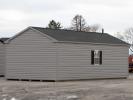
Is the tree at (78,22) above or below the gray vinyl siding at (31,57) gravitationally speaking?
above

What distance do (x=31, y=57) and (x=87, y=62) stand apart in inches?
165

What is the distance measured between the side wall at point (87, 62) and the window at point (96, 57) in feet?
0.77

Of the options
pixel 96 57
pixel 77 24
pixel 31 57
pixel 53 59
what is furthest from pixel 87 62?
pixel 77 24

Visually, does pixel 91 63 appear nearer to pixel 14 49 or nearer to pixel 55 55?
pixel 55 55

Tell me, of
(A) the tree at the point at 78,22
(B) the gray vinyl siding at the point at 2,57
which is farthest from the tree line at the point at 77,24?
(B) the gray vinyl siding at the point at 2,57

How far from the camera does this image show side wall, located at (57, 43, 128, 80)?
27.7 meters

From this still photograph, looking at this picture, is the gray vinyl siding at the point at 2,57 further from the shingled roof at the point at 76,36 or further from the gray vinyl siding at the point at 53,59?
the shingled roof at the point at 76,36

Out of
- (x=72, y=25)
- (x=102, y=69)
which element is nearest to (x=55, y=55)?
(x=102, y=69)

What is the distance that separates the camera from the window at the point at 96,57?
96.3 ft

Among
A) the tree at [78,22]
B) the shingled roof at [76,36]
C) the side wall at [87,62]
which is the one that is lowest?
the side wall at [87,62]

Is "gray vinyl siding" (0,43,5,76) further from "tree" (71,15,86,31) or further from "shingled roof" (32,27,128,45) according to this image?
"tree" (71,15,86,31)

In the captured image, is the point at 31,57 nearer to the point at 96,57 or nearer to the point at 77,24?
the point at 96,57

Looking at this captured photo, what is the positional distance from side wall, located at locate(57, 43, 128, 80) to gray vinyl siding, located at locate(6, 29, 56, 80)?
2.46 feet

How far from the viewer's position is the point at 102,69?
98.5 ft
